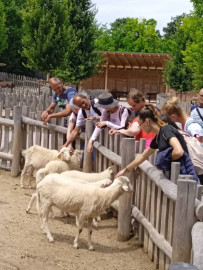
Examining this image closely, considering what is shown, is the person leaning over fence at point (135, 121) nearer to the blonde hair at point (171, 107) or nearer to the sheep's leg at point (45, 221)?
the blonde hair at point (171, 107)

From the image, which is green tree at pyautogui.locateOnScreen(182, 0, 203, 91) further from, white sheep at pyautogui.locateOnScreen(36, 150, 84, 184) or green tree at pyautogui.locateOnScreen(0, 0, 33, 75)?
green tree at pyautogui.locateOnScreen(0, 0, 33, 75)

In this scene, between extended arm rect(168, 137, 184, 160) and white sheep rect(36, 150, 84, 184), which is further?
white sheep rect(36, 150, 84, 184)

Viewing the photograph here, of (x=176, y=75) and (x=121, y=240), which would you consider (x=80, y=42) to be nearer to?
(x=176, y=75)

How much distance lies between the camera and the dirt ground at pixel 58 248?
17.0ft

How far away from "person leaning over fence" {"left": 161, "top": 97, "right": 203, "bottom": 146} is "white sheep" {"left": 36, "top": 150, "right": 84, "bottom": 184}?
2138 millimetres

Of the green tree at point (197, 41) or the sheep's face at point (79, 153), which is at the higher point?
the green tree at point (197, 41)

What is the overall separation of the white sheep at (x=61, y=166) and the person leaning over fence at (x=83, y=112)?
347 mm

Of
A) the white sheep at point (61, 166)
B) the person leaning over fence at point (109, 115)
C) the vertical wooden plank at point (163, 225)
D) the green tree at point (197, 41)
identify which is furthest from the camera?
the green tree at point (197, 41)

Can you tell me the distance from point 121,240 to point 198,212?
2.51 meters

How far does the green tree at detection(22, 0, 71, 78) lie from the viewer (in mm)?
30141

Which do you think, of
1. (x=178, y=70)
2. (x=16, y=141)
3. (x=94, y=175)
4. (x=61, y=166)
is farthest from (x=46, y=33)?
(x=94, y=175)

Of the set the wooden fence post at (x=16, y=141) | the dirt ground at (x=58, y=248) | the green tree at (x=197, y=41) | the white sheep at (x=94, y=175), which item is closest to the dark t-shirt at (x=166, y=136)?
the dirt ground at (x=58, y=248)

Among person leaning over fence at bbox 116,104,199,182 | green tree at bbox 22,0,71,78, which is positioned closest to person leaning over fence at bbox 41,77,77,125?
person leaning over fence at bbox 116,104,199,182

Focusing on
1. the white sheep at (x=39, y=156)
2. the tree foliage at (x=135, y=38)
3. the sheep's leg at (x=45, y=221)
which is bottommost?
the sheep's leg at (x=45, y=221)
